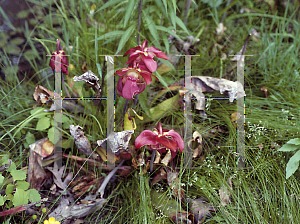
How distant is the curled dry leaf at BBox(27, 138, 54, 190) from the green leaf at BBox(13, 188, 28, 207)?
0.16 meters

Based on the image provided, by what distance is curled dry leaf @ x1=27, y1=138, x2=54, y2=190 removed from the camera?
1.21 meters

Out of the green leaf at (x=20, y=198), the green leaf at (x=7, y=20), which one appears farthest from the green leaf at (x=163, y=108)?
the green leaf at (x=7, y=20)

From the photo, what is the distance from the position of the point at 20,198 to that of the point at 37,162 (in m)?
0.24

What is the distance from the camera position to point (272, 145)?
1210mm

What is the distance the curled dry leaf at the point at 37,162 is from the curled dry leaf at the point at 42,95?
0.25 metres

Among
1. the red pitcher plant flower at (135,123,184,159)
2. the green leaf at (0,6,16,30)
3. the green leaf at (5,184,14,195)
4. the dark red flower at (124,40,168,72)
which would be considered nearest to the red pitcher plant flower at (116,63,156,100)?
the dark red flower at (124,40,168,72)

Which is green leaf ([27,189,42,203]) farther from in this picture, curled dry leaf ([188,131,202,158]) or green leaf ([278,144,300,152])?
green leaf ([278,144,300,152])

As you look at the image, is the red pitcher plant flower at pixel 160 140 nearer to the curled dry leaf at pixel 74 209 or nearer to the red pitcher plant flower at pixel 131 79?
the red pitcher plant flower at pixel 131 79

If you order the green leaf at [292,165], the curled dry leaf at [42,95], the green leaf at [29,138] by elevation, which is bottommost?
the green leaf at [292,165]

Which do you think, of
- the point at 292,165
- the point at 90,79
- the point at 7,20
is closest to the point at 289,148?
the point at 292,165

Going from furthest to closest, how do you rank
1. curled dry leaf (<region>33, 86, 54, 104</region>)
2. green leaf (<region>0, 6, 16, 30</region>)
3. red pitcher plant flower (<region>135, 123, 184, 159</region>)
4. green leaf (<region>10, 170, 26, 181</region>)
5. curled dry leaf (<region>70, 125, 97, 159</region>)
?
1. green leaf (<region>0, 6, 16, 30</region>)
2. curled dry leaf (<region>33, 86, 54, 104</region>)
3. curled dry leaf (<region>70, 125, 97, 159</region>)
4. green leaf (<region>10, 170, 26, 181</region>)
5. red pitcher plant flower (<region>135, 123, 184, 159</region>)

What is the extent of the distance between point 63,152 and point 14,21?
1.17 metres

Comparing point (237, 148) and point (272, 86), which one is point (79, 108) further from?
point (272, 86)

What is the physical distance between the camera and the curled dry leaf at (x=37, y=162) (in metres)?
1.21
